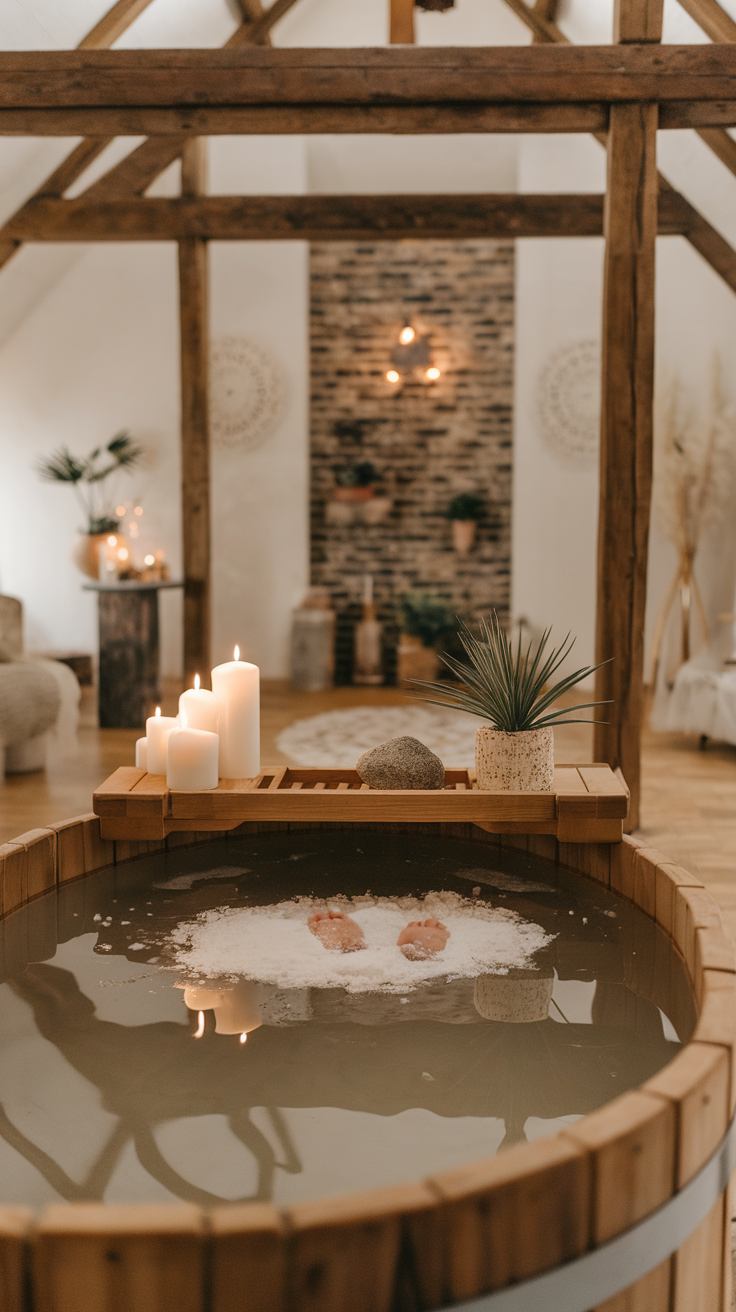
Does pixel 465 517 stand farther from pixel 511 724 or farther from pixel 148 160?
pixel 511 724

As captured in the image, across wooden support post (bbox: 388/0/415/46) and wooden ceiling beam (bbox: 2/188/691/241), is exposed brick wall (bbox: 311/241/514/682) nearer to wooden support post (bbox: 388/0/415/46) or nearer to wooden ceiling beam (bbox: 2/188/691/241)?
wooden ceiling beam (bbox: 2/188/691/241)

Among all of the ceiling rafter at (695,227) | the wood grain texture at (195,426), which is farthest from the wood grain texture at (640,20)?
the wood grain texture at (195,426)

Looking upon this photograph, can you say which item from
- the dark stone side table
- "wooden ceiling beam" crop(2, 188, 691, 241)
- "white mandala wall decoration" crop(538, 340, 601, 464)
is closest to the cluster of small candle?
the dark stone side table

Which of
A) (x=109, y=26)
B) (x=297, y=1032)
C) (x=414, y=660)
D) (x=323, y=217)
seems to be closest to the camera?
(x=297, y=1032)

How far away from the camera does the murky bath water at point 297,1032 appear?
40.8 inches

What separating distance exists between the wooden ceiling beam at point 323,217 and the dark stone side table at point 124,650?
1.80m

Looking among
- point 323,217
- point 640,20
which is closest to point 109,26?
point 323,217

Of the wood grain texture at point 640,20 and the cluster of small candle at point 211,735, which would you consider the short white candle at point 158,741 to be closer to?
the cluster of small candle at point 211,735

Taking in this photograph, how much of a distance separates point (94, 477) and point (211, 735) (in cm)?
479

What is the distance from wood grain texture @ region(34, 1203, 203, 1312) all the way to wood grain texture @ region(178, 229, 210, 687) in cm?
429

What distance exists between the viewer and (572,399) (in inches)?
246

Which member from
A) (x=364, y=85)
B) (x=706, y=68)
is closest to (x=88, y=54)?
(x=364, y=85)

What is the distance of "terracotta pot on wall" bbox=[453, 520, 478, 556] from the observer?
653cm

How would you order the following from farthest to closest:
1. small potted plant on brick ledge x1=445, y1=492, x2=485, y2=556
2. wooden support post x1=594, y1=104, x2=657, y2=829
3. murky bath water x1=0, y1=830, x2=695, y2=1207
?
small potted plant on brick ledge x1=445, y1=492, x2=485, y2=556
wooden support post x1=594, y1=104, x2=657, y2=829
murky bath water x1=0, y1=830, x2=695, y2=1207
